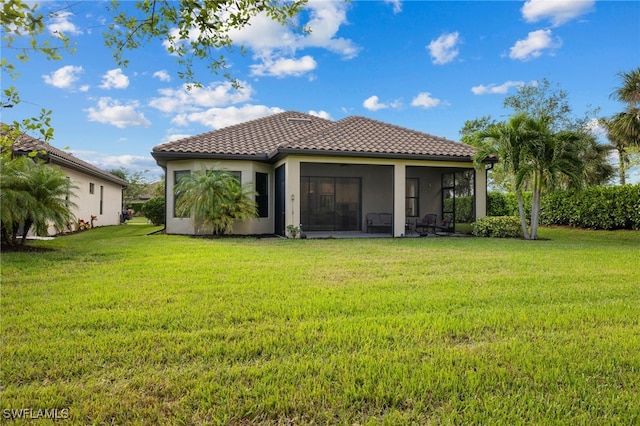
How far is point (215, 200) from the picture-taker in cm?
1298

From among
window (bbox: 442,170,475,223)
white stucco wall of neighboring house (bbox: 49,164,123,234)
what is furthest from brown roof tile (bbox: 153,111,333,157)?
window (bbox: 442,170,475,223)

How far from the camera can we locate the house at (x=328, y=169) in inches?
537

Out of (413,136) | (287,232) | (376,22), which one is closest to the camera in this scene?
(376,22)

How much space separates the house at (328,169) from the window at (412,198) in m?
0.05

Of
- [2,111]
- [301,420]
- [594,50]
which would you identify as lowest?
[301,420]

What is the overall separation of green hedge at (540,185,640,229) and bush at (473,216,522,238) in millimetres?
3590

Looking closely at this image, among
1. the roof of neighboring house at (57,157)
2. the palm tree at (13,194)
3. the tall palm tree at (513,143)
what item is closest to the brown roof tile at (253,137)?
the roof of neighboring house at (57,157)

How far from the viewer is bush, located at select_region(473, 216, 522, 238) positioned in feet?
45.9

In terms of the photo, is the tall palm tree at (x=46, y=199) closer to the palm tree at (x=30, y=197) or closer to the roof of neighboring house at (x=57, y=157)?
the palm tree at (x=30, y=197)

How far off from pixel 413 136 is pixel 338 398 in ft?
49.3

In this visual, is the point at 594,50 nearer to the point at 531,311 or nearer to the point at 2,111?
the point at 531,311

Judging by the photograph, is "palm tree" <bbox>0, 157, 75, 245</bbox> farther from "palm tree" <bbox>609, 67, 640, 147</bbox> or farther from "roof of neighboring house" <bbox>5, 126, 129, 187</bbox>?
"palm tree" <bbox>609, 67, 640, 147</bbox>

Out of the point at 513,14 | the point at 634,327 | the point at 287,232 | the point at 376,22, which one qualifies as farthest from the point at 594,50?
the point at 634,327

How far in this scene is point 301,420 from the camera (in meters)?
2.30
